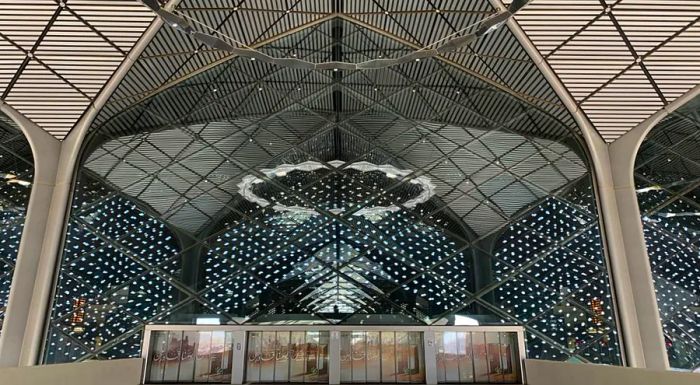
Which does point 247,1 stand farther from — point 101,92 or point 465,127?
point 465,127

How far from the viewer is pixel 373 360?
2044 cm

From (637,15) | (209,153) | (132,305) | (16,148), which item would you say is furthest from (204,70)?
(637,15)

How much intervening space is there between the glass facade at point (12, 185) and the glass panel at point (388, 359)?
592 inches

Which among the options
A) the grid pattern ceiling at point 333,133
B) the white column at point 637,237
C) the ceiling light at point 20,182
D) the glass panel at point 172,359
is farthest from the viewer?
the grid pattern ceiling at point 333,133

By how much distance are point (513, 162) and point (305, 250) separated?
33.5 ft

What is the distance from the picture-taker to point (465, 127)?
22438 millimetres

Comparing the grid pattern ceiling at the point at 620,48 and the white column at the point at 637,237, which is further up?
the grid pattern ceiling at the point at 620,48

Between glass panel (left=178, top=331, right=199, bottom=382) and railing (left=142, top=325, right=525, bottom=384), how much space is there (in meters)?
0.04

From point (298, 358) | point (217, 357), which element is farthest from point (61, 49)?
point (298, 358)

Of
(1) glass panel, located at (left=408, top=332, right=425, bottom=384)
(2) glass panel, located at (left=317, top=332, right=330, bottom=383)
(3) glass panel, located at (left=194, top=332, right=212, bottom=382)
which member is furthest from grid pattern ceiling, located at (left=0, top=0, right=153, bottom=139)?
(1) glass panel, located at (left=408, top=332, right=425, bottom=384)

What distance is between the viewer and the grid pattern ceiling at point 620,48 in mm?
14375

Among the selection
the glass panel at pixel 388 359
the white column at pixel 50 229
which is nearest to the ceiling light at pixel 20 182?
the white column at pixel 50 229

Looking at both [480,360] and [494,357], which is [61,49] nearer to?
[480,360]

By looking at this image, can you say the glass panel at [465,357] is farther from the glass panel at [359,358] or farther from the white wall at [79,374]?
the white wall at [79,374]
